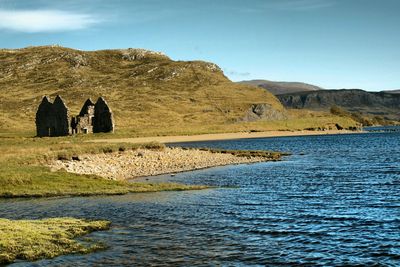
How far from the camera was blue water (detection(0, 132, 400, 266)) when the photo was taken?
1964 centimetres

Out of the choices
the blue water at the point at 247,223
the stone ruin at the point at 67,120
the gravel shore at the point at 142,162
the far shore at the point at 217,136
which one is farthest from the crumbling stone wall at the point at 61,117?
the blue water at the point at 247,223

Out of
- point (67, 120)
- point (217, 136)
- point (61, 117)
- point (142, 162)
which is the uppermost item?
point (61, 117)

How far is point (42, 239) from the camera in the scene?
2162cm

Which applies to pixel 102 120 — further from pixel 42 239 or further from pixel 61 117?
pixel 42 239

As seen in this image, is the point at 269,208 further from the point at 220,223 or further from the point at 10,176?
the point at 10,176

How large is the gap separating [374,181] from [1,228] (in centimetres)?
3289

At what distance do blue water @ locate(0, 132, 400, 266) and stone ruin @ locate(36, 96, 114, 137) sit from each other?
2852 inches

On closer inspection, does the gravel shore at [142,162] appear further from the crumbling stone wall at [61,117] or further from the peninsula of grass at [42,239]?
the crumbling stone wall at [61,117]

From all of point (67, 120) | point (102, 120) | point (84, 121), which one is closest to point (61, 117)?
point (67, 120)

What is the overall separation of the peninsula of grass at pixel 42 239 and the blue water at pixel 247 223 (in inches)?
32.0

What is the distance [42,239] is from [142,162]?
36.2 m

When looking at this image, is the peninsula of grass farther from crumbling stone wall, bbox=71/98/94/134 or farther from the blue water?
crumbling stone wall, bbox=71/98/94/134

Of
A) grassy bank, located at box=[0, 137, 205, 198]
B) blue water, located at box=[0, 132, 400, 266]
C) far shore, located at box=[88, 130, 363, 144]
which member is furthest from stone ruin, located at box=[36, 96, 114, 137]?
blue water, located at box=[0, 132, 400, 266]

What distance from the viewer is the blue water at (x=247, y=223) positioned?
64.4ft
